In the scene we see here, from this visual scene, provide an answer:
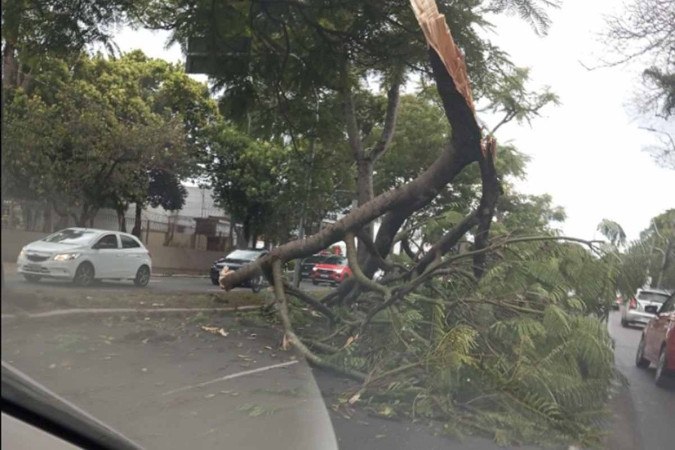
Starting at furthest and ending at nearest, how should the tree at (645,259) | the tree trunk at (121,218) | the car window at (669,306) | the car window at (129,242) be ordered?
the car window at (669,306), the tree at (645,259), the tree trunk at (121,218), the car window at (129,242)

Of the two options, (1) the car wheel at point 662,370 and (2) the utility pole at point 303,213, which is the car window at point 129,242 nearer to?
(2) the utility pole at point 303,213

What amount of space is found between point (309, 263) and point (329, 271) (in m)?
0.51

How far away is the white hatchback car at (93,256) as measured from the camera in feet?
17.3

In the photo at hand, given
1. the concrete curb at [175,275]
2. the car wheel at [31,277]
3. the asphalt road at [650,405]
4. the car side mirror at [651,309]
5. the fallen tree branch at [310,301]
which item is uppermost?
the car wheel at [31,277]

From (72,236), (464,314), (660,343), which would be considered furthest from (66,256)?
(660,343)

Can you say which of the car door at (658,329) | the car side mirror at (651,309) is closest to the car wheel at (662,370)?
the car door at (658,329)

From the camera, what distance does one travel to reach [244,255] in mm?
9992

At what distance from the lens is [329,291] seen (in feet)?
33.5

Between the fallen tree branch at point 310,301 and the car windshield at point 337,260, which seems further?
the car windshield at point 337,260

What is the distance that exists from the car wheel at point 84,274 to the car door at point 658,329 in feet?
27.8

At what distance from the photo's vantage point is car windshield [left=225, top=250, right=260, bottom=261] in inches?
388

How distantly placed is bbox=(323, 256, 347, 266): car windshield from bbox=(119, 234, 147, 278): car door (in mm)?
3624

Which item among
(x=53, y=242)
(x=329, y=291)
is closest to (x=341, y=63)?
(x=329, y=291)

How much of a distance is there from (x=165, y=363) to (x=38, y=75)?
358 cm
